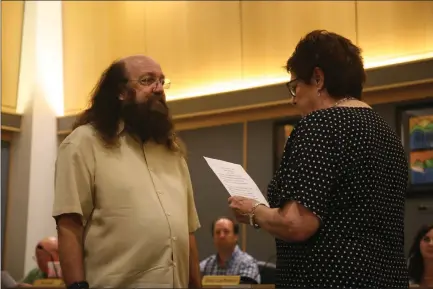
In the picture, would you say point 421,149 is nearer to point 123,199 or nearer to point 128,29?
point 123,199

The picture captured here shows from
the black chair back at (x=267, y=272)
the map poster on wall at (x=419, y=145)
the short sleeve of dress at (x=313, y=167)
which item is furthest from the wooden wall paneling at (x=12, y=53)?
the short sleeve of dress at (x=313, y=167)

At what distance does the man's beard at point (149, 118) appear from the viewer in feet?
7.25

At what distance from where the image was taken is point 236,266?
512 centimetres

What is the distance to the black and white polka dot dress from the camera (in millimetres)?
1698

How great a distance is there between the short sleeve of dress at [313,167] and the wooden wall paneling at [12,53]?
16.9 ft

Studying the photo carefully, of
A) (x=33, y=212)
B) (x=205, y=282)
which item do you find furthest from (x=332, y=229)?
(x=33, y=212)

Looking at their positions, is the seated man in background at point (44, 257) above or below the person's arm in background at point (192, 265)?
below

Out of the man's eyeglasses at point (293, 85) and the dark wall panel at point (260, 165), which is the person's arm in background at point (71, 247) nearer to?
the man's eyeglasses at point (293, 85)

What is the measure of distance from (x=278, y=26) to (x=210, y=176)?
1421 mm

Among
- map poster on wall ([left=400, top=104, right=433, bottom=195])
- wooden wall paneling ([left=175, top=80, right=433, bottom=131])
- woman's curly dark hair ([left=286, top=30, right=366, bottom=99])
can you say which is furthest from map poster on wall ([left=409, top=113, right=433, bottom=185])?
woman's curly dark hair ([left=286, top=30, right=366, bottom=99])

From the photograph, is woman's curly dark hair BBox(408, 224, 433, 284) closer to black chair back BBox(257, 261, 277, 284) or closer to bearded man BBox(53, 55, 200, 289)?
black chair back BBox(257, 261, 277, 284)

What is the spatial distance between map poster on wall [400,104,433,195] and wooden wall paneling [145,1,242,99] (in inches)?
70.3

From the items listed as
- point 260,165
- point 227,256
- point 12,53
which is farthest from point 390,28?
point 12,53

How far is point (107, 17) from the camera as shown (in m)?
7.08
